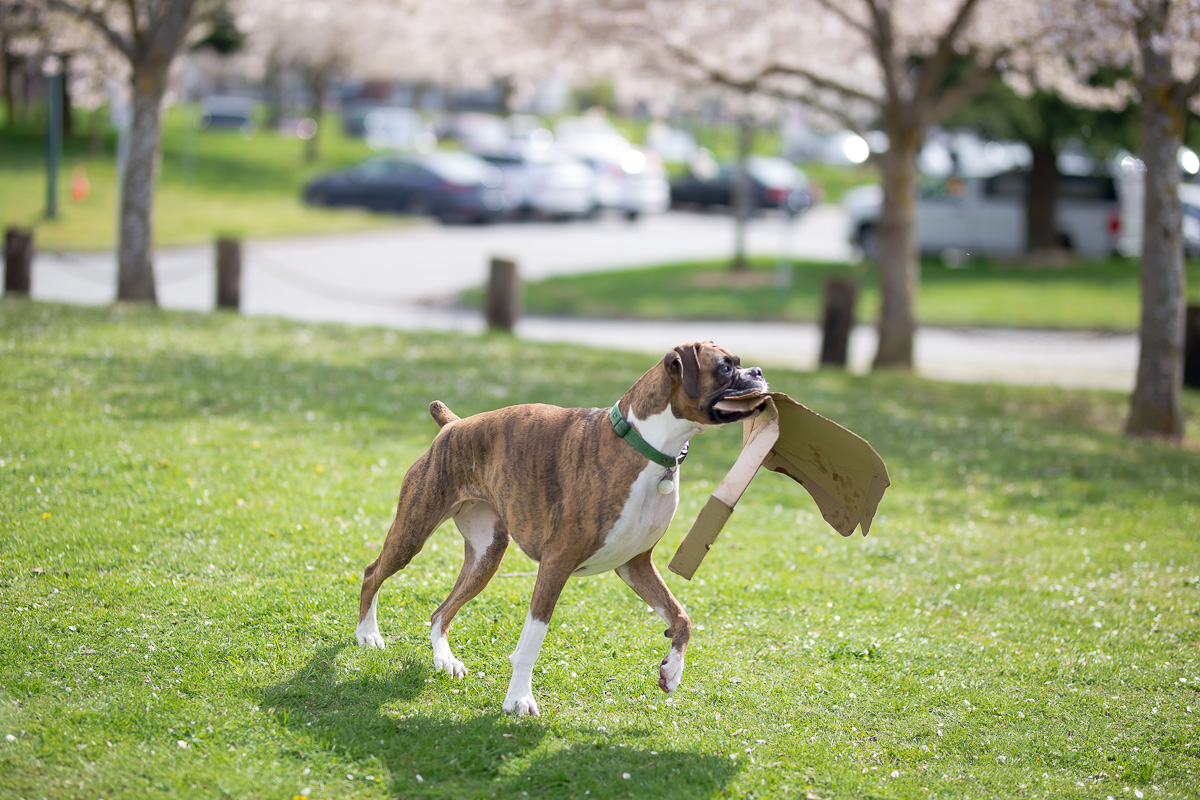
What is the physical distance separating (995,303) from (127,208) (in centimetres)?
1425

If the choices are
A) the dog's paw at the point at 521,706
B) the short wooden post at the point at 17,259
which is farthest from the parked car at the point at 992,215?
the dog's paw at the point at 521,706

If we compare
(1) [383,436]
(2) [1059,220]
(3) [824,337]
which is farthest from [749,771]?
(2) [1059,220]

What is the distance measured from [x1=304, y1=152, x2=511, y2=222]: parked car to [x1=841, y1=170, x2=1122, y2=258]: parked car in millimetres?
9860

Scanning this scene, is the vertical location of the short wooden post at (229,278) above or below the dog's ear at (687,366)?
above

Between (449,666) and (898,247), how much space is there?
33.3ft

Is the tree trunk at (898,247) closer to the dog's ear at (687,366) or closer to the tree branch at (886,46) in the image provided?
the tree branch at (886,46)

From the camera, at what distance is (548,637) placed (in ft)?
16.9

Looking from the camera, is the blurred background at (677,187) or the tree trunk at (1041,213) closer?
the blurred background at (677,187)

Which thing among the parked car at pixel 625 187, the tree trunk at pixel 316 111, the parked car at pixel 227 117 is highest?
the parked car at pixel 227 117

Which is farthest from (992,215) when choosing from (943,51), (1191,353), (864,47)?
(943,51)

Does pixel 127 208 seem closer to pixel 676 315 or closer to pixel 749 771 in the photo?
pixel 676 315

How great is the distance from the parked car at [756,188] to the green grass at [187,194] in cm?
1125

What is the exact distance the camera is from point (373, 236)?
2661cm

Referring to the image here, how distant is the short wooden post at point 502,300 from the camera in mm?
14352
